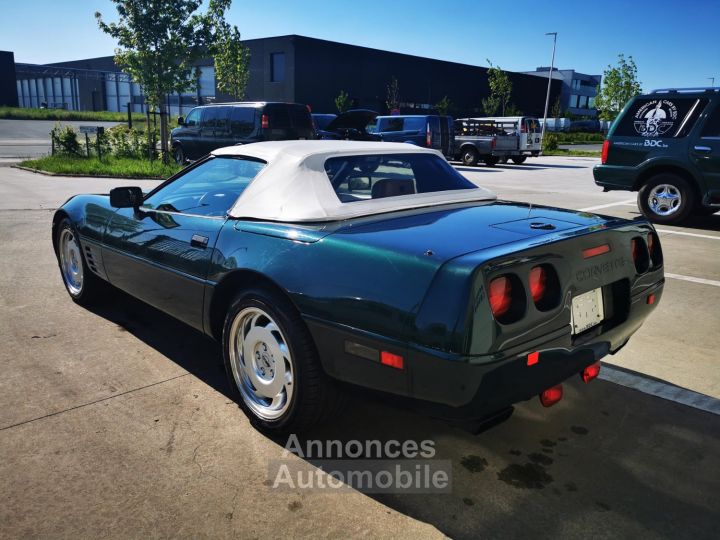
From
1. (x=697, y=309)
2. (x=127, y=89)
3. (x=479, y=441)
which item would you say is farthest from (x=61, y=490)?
(x=127, y=89)

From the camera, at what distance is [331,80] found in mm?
44469

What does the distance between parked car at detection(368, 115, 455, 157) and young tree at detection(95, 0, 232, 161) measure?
6.52 metres

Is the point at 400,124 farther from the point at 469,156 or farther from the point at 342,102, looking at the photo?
→ the point at 342,102

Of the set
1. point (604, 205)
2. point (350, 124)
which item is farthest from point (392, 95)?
point (604, 205)

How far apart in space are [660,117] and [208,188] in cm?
797

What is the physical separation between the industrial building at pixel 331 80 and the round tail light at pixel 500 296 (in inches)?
1324

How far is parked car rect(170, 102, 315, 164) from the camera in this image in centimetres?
1467

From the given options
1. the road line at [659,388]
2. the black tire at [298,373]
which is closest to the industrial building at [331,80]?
the road line at [659,388]

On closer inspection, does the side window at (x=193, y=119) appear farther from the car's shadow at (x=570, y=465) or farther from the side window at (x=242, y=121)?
the car's shadow at (x=570, y=465)

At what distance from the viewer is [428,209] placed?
3.25 metres

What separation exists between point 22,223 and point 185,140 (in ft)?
30.1

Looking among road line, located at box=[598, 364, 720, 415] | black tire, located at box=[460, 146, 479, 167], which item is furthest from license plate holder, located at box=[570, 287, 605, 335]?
black tire, located at box=[460, 146, 479, 167]

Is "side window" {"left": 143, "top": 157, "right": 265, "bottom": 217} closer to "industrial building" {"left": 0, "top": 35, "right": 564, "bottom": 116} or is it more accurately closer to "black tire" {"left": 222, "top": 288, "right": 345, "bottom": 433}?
"black tire" {"left": 222, "top": 288, "right": 345, "bottom": 433}

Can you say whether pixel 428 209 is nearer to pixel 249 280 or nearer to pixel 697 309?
pixel 249 280
